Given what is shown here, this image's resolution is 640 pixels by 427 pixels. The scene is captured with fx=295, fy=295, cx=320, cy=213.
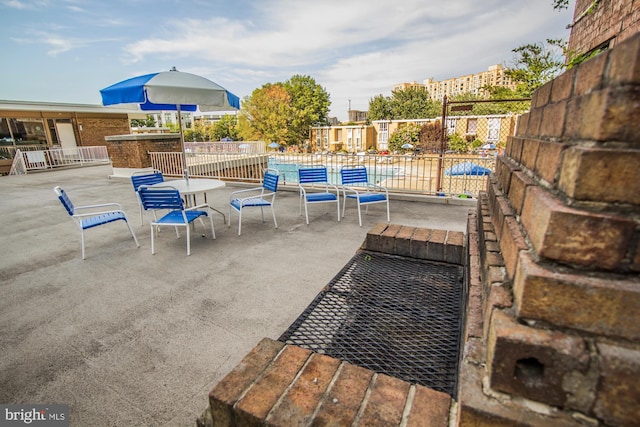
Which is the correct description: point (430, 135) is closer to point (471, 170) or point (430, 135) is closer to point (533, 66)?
point (533, 66)

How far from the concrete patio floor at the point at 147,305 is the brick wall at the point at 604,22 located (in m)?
2.74

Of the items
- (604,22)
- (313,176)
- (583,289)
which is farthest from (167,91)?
(604,22)

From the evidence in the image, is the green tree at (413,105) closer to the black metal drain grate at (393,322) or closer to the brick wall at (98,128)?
the brick wall at (98,128)

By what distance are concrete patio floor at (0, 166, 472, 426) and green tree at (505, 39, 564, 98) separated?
6575 mm

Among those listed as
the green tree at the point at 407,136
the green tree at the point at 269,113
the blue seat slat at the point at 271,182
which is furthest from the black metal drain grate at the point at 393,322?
the green tree at the point at 269,113

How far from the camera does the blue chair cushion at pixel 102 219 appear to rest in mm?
3822

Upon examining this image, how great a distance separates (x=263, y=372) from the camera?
1113mm

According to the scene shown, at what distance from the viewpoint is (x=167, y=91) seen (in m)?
4.56

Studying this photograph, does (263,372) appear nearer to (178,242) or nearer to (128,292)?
(128,292)

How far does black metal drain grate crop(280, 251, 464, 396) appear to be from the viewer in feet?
4.28

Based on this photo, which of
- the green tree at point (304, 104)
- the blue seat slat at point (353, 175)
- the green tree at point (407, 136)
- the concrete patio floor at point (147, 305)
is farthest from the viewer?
the green tree at point (304, 104)

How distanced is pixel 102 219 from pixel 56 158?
46.6ft

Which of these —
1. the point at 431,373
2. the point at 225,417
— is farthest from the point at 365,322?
the point at 225,417

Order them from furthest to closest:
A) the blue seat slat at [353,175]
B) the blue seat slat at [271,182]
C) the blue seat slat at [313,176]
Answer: the blue seat slat at [313,176] → the blue seat slat at [353,175] → the blue seat slat at [271,182]
